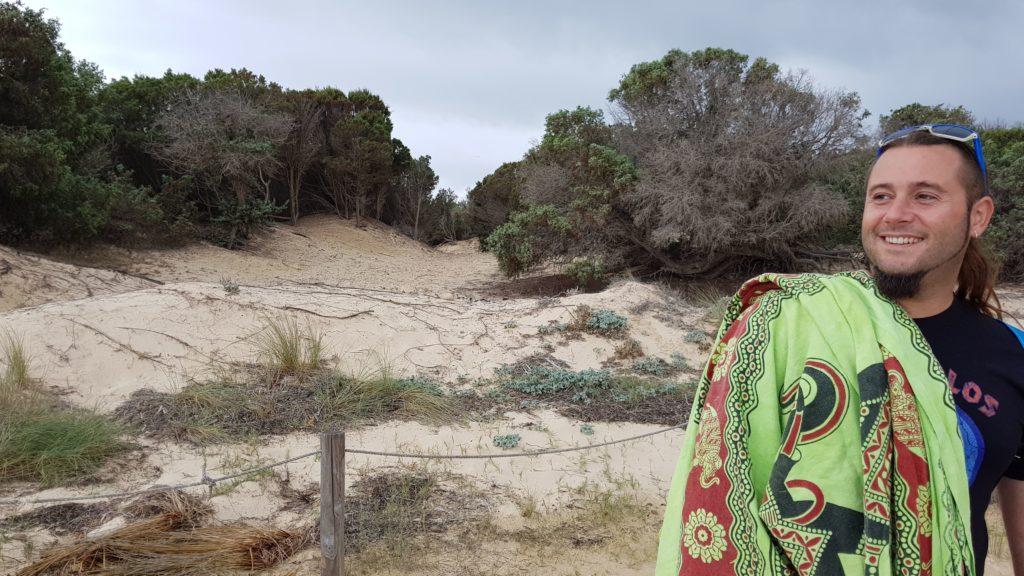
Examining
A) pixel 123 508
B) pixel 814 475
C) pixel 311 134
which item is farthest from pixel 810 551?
pixel 311 134

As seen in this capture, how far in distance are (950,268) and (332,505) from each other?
239 centimetres

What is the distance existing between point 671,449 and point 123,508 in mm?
3638

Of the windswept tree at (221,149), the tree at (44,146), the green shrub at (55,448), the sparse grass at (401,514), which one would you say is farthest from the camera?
the windswept tree at (221,149)

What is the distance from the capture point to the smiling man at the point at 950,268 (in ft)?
3.62

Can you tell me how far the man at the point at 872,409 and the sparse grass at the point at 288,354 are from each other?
4.77 metres

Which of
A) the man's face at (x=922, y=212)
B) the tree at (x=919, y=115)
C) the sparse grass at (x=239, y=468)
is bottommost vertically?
the sparse grass at (x=239, y=468)

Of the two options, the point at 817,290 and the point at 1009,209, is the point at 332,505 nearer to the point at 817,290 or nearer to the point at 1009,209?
the point at 817,290

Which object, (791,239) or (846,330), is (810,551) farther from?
(791,239)

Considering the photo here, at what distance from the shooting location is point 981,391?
3.65ft

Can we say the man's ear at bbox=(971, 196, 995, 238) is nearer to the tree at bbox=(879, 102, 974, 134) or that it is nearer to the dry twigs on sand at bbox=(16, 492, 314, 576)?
the dry twigs on sand at bbox=(16, 492, 314, 576)

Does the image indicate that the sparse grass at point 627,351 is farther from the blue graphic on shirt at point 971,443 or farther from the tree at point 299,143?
the tree at point 299,143

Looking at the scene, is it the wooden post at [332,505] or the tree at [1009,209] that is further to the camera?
the tree at [1009,209]

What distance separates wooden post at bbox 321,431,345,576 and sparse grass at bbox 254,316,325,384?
2855mm

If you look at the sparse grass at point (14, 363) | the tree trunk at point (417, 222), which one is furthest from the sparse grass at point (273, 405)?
the tree trunk at point (417, 222)
